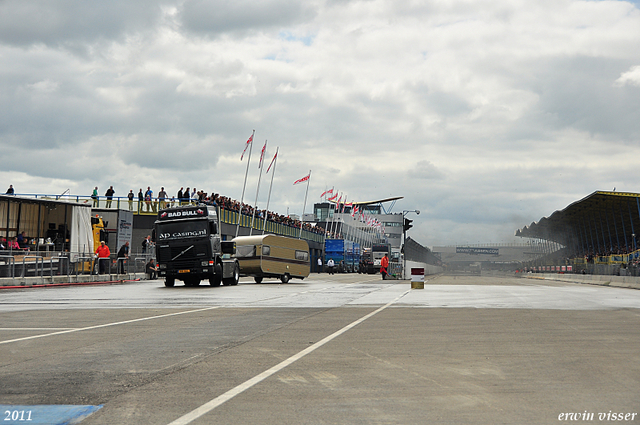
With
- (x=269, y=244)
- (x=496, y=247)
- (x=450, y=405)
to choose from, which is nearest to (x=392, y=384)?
(x=450, y=405)

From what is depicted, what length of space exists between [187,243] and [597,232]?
73.1 metres

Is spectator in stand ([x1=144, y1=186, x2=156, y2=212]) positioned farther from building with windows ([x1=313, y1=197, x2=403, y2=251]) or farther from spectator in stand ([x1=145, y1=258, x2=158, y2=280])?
building with windows ([x1=313, y1=197, x2=403, y2=251])

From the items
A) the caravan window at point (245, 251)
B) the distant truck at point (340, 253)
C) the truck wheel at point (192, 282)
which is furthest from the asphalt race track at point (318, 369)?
the distant truck at point (340, 253)

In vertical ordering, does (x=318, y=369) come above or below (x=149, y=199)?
below

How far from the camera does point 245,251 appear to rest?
36.4 m

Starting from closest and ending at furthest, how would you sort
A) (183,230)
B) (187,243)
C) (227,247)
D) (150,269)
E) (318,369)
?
(318,369) → (187,243) → (183,230) → (227,247) → (150,269)

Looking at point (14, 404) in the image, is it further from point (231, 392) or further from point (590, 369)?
point (590, 369)

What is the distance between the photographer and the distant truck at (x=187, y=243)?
30156 millimetres

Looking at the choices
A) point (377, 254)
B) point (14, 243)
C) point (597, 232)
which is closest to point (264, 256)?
point (14, 243)

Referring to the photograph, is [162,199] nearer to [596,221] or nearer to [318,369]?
[318,369]

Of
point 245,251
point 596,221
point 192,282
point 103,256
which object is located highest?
point 596,221

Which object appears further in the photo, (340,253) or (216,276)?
(340,253)

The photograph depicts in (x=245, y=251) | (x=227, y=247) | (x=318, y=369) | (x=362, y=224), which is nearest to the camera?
(x=318, y=369)

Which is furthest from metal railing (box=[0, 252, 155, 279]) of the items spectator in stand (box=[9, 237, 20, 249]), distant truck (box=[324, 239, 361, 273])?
distant truck (box=[324, 239, 361, 273])
